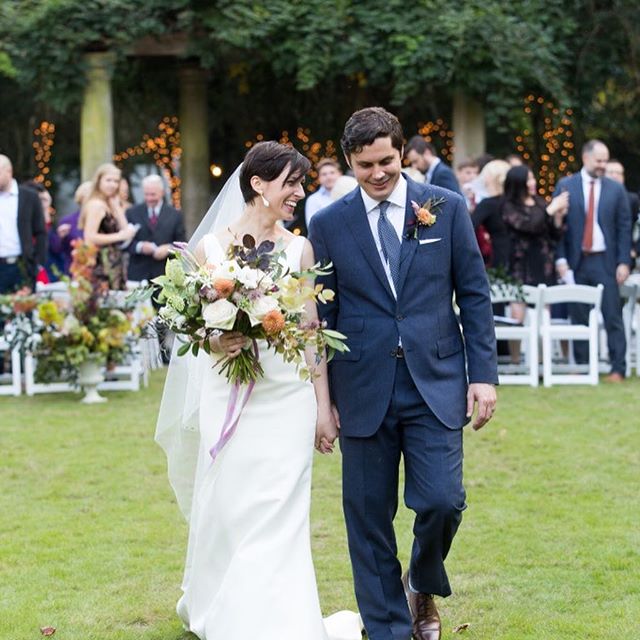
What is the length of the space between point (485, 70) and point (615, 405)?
7.30m

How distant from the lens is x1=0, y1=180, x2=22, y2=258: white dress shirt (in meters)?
13.3

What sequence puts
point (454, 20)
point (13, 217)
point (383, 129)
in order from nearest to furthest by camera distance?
point (383, 129) < point (13, 217) < point (454, 20)

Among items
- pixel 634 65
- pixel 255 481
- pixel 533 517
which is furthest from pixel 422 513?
pixel 634 65

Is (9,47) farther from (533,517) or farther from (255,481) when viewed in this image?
(255,481)

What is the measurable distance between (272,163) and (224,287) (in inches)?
27.5

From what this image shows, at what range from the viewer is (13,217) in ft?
43.8

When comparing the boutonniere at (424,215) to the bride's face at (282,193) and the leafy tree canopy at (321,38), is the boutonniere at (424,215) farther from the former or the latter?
the leafy tree canopy at (321,38)

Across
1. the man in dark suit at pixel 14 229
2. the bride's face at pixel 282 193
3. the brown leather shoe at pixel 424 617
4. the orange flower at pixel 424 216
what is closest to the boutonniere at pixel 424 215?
the orange flower at pixel 424 216

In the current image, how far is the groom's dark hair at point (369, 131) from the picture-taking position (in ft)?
16.9

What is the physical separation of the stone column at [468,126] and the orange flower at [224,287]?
13530 mm

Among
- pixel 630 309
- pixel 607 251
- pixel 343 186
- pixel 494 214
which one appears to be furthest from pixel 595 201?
pixel 343 186

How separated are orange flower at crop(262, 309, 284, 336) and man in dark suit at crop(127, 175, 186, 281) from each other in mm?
9515

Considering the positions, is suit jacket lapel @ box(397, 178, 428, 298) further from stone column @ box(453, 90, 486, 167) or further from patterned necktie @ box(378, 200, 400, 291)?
stone column @ box(453, 90, 486, 167)

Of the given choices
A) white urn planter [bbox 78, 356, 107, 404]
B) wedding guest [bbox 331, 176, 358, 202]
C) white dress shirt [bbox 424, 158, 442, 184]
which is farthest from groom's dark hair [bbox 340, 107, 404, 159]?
white urn planter [bbox 78, 356, 107, 404]
